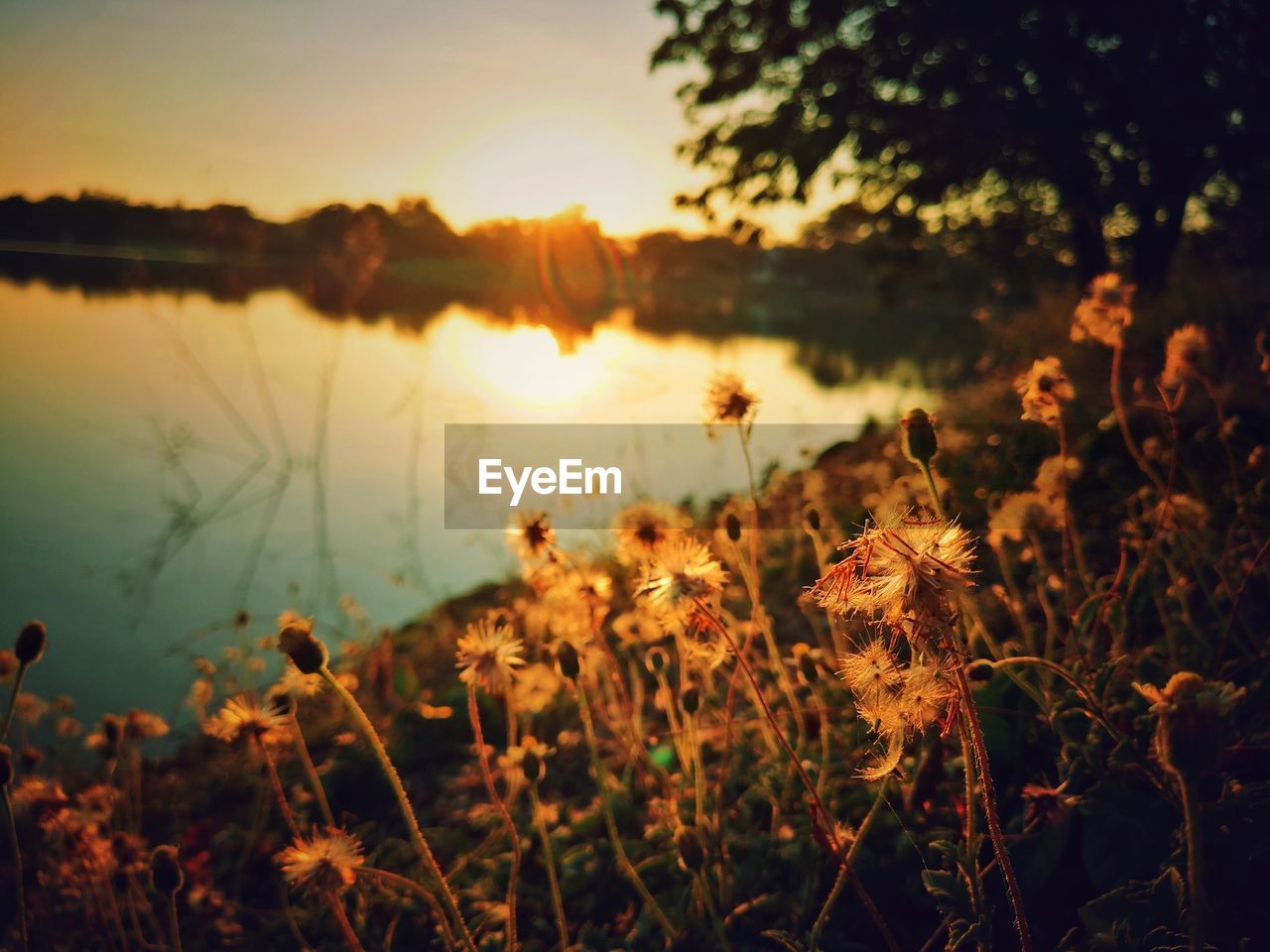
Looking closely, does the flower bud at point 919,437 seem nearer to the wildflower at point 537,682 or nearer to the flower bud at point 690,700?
the flower bud at point 690,700

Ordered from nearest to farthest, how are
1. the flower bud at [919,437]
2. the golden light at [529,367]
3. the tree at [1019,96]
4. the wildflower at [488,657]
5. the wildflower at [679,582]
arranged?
1. the wildflower at [679,582]
2. the flower bud at [919,437]
3. the wildflower at [488,657]
4. the golden light at [529,367]
5. the tree at [1019,96]

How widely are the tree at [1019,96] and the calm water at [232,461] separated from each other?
10.3 feet

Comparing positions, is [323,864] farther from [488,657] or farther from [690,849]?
[690,849]

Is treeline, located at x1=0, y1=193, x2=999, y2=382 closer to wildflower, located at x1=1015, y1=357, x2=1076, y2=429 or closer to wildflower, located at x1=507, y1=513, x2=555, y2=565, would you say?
wildflower, located at x1=507, y1=513, x2=555, y2=565

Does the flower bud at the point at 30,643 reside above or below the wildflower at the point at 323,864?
above

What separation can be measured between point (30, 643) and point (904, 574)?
1.61 meters

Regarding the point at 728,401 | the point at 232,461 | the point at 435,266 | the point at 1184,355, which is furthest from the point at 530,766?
the point at 435,266

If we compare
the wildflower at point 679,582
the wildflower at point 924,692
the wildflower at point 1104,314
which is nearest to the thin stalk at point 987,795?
the wildflower at point 924,692

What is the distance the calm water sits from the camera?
15.8 feet

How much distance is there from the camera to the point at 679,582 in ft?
3.99

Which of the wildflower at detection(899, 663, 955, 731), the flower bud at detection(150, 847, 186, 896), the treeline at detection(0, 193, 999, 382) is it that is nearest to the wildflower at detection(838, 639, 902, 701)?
the wildflower at detection(899, 663, 955, 731)

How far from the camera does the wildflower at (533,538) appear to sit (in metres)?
1.80

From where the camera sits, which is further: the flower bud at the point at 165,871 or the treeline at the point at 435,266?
the treeline at the point at 435,266

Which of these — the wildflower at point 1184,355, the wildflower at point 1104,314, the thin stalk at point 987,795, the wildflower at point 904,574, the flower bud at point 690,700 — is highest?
the wildflower at point 1104,314
